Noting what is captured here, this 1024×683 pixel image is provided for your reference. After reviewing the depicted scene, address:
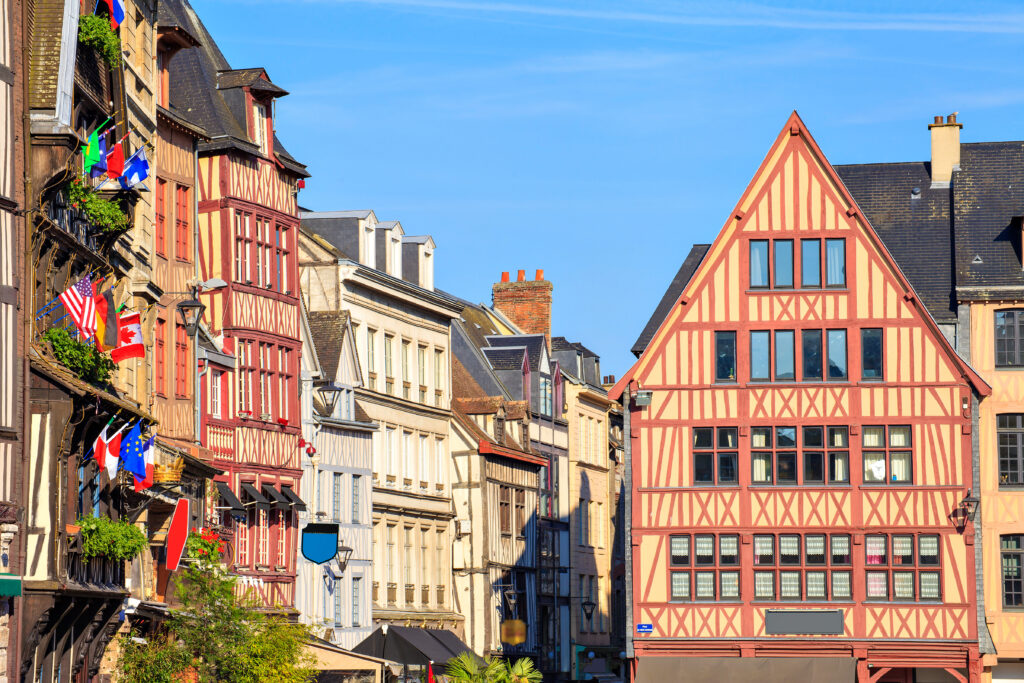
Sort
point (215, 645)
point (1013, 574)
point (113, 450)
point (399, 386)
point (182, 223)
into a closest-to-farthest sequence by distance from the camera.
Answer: point (113, 450) < point (215, 645) < point (182, 223) < point (1013, 574) < point (399, 386)

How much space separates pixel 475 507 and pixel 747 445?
47.0 ft

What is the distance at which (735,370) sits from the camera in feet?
133

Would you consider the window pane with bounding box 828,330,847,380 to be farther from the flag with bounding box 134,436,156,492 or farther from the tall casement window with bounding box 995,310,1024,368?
the flag with bounding box 134,436,156,492

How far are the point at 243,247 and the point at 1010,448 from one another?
17302 millimetres

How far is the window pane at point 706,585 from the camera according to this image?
40000 millimetres

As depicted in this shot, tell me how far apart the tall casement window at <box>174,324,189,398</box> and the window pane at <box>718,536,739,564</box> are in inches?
487

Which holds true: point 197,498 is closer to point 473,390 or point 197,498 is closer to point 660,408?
point 660,408

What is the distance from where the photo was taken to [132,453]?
88.7 ft

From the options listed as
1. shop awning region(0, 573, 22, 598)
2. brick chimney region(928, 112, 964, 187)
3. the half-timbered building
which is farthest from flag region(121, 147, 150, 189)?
brick chimney region(928, 112, 964, 187)

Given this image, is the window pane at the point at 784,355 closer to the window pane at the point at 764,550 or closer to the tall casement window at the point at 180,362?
the window pane at the point at 764,550

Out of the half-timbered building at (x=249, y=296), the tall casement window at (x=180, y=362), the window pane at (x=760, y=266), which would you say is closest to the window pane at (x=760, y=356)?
the window pane at (x=760, y=266)

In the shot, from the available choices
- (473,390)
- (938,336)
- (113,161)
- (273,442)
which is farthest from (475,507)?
(113,161)

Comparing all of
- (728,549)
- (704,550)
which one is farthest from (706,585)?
(728,549)

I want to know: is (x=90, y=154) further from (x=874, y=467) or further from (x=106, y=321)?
(x=874, y=467)
